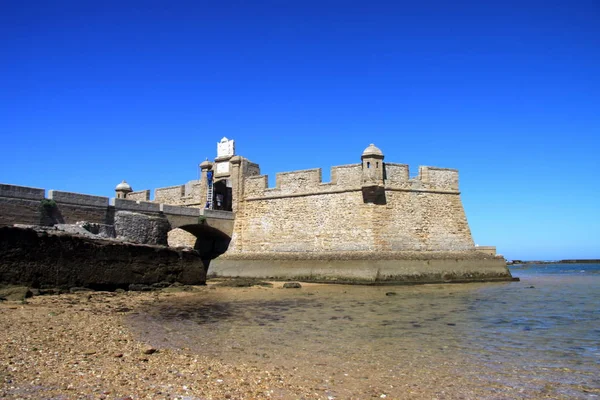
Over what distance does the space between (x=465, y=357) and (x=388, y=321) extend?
3617 millimetres

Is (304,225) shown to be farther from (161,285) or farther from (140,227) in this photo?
(161,285)

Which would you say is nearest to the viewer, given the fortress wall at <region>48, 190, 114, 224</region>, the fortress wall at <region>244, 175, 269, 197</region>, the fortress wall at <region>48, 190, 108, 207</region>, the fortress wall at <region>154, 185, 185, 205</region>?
the fortress wall at <region>48, 190, 108, 207</region>

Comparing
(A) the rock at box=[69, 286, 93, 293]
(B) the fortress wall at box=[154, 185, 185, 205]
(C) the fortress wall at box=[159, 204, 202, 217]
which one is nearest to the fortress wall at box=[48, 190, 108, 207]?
(C) the fortress wall at box=[159, 204, 202, 217]

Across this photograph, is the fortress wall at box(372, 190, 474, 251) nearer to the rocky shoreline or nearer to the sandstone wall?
the sandstone wall

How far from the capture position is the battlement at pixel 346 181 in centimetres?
2434

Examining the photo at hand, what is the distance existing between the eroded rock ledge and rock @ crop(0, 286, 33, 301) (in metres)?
0.73

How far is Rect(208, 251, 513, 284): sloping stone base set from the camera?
72.2ft

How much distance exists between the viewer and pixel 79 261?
1495cm

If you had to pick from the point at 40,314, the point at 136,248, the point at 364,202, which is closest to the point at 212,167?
the point at 364,202

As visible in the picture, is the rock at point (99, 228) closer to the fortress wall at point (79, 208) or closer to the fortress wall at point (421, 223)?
the fortress wall at point (79, 208)

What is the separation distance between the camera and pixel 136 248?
17000 mm

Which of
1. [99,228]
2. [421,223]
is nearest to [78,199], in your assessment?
[99,228]

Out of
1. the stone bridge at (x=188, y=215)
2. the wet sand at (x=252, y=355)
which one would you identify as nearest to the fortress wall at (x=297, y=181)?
the stone bridge at (x=188, y=215)

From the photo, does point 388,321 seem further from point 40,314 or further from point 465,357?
point 40,314
